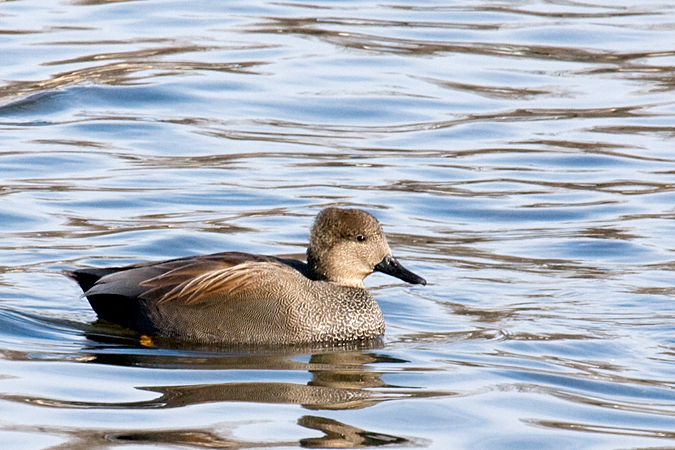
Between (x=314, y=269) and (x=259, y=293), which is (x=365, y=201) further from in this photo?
(x=259, y=293)

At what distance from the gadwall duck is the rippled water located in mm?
159

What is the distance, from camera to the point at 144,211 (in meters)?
10.9

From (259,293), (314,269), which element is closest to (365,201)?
(314,269)

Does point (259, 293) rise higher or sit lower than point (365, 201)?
lower

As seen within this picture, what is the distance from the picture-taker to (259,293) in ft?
25.2

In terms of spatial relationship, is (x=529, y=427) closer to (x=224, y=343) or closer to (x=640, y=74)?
(x=224, y=343)

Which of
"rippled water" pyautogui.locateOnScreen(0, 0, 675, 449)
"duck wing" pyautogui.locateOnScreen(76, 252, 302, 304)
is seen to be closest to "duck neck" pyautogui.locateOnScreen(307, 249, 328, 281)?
"duck wing" pyautogui.locateOnScreen(76, 252, 302, 304)

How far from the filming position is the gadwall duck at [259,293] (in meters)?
7.68

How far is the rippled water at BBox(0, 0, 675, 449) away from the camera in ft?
21.0

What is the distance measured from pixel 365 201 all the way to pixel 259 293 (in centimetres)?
373

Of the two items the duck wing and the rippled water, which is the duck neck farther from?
the rippled water

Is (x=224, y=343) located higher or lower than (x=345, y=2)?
lower

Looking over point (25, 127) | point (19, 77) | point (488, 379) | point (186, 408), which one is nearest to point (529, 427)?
point (488, 379)

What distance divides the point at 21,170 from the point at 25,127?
166 centimetres
